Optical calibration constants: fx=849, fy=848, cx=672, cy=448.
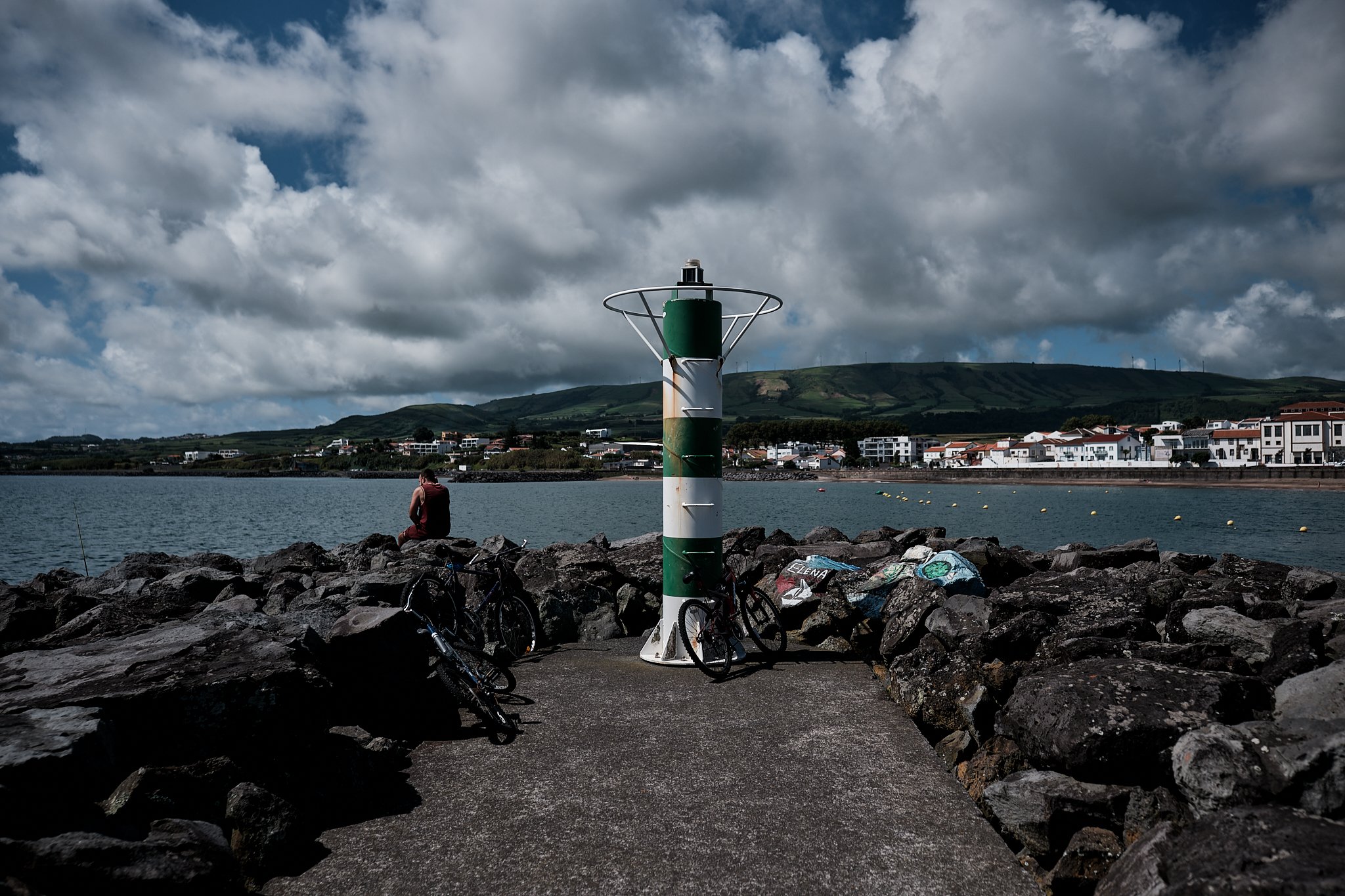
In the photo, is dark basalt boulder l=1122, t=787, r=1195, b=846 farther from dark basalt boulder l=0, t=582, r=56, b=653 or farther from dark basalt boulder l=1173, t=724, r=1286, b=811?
dark basalt boulder l=0, t=582, r=56, b=653

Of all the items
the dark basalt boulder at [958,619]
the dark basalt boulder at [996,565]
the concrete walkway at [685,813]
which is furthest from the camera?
the dark basalt boulder at [996,565]

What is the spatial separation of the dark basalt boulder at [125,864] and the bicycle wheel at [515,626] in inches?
215

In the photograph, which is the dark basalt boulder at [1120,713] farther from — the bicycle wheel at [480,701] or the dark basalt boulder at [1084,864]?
the bicycle wheel at [480,701]

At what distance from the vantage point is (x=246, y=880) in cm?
465

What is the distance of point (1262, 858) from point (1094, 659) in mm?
2829

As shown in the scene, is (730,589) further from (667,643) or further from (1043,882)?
(1043,882)

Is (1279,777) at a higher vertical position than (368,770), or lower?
higher

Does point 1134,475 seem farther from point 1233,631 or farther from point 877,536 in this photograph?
point 1233,631

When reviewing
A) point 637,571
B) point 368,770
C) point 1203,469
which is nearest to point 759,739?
point 368,770

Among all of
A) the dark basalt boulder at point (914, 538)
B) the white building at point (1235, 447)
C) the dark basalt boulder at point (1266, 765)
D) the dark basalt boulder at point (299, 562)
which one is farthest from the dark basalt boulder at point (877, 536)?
the white building at point (1235, 447)

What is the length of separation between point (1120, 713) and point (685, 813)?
2746mm

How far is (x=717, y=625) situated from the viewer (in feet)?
30.2

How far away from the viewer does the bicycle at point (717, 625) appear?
8.91 metres

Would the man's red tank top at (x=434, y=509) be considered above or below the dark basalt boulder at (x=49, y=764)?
above
